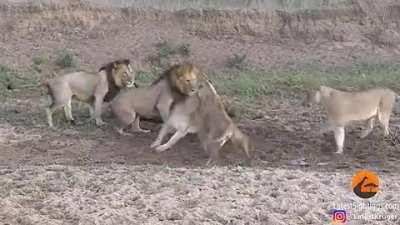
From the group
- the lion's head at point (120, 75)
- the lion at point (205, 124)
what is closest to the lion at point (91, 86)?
the lion's head at point (120, 75)

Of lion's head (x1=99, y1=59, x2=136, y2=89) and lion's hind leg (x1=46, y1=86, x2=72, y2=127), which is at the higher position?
lion's head (x1=99, y1=59, x2=136, y2=89)

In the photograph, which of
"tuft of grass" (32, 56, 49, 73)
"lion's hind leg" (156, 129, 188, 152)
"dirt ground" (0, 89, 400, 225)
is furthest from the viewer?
"tuft of grass" (32, 56, 49, 73)

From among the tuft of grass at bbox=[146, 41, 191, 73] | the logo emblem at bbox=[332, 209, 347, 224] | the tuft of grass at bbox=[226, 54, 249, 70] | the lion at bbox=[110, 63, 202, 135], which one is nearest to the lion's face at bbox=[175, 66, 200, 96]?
the lion at bbox=[110, 63, 202, 135]

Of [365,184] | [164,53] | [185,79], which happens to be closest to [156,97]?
[185,79]

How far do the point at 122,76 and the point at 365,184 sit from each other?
5.29 m

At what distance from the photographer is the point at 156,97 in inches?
449

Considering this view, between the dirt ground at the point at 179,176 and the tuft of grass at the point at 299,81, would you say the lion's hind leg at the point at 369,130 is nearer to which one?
the dirt ground at the point at 179,176

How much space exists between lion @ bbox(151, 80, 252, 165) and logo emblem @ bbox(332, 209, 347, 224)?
9.19 feet

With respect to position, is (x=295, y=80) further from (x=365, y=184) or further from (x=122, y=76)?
(x=365, y=184)

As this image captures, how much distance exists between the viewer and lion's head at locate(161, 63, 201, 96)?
10.8 metres

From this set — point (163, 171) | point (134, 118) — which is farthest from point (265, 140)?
point (163, 171)

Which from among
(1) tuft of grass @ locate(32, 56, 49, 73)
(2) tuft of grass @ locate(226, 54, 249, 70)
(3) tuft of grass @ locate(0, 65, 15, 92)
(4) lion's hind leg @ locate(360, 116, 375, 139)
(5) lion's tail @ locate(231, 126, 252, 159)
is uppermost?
(5) lion's tail @ locate(231, 126, 252, 159)

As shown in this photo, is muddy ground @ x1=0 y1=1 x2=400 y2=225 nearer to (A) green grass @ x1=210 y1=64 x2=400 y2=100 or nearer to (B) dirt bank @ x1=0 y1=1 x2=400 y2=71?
(A) green grass @ x1=210 y1=64 x2=400 y2=100

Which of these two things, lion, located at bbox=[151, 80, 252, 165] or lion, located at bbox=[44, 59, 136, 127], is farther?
lion, located at bbox=[44, 59, 136, 127]
